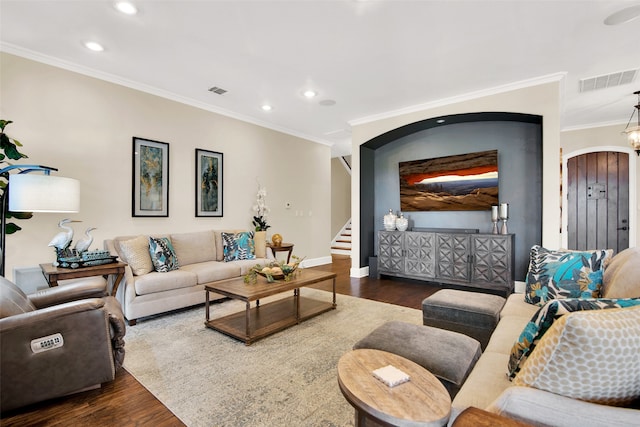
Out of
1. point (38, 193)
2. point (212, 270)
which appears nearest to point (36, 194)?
point (38, 193)

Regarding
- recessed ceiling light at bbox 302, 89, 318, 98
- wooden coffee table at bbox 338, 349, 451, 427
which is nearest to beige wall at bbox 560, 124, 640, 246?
recessed ceiling light at bbox 302, 89, 318, 98

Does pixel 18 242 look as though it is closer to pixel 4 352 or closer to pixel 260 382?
pixel 4 352

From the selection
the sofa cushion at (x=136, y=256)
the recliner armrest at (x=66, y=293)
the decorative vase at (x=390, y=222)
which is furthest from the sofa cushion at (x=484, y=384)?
the decorative vase at (x=390, y=222)

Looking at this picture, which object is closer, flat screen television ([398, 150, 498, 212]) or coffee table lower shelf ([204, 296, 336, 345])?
coffee table lower shelf ([204, 296, 336, 345])

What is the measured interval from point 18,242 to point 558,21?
5.69 metres

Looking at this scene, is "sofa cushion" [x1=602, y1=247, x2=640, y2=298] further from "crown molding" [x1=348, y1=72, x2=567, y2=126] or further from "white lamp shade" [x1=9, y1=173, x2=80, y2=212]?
"white lamp shade" [x1=9, y1=173, x2=80, y2=212]

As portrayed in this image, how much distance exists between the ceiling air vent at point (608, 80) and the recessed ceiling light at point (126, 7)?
5.17 meters

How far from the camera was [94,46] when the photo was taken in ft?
10.1

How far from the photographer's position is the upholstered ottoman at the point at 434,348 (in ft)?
4.97

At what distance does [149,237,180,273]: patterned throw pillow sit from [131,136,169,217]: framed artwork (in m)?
0.62

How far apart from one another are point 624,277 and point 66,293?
3.78 meters

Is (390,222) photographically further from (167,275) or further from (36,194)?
(36,194)

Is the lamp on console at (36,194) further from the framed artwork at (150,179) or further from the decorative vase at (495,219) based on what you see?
the decorative vase at (495,219)

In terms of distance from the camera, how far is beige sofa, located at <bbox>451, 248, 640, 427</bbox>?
30.9 inches
